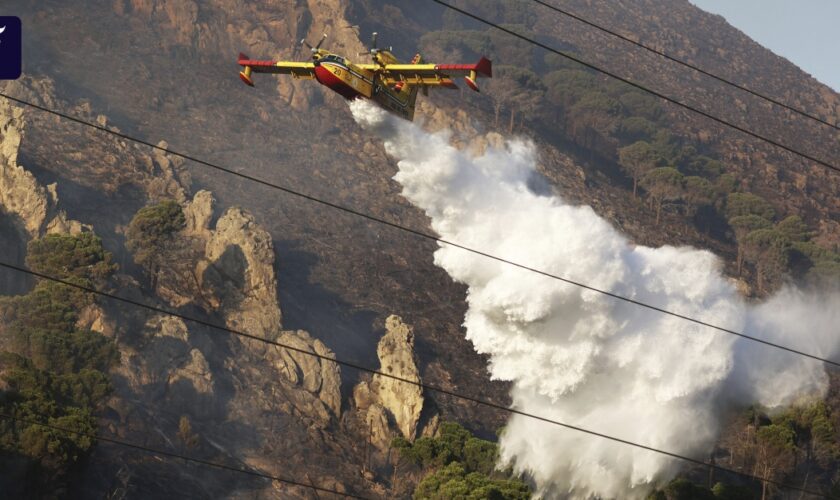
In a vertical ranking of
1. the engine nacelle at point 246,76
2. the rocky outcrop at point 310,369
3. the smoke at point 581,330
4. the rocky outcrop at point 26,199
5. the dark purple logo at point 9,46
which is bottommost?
the rocky outcrop at point 310,369

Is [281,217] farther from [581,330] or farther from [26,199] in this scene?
[581,330]

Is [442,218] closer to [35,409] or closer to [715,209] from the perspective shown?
[35,409]

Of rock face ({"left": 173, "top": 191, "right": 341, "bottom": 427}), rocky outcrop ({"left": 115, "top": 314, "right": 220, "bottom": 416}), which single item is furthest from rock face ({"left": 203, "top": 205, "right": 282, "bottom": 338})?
rocky outcrop ({"left": 115, "top": 314, "right": 220, "bottom": 416})

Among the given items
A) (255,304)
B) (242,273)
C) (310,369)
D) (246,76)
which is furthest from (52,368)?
(246,76)

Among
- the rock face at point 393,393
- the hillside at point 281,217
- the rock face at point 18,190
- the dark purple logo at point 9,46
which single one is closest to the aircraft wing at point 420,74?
the dark purple logo at point 9,46

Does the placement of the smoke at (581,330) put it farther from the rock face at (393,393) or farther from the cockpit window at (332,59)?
the cockpit window at (332,59)

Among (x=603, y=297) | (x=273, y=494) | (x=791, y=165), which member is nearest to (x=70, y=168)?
(x=273, y=494)

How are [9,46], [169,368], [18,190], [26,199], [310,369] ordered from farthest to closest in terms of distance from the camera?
[18,190] < [26,199] < [310,369] < [169,368] < [9,46]
